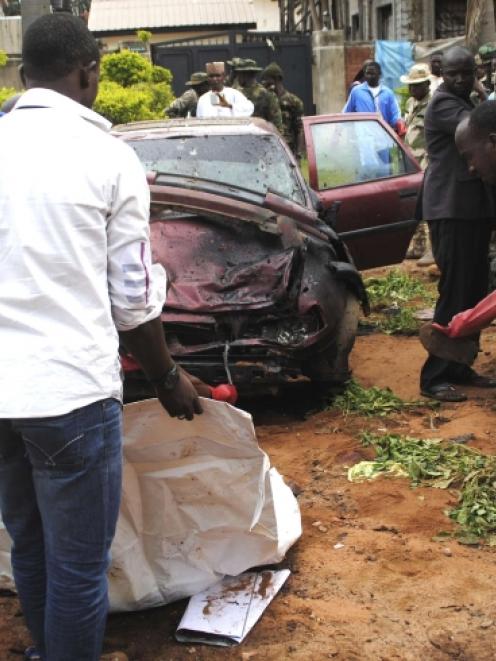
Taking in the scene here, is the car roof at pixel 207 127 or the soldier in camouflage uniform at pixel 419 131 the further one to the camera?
the soldier in camouflage uniform at pixel 419 131

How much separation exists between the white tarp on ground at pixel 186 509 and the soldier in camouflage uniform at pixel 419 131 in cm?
712

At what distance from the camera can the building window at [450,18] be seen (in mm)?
21984

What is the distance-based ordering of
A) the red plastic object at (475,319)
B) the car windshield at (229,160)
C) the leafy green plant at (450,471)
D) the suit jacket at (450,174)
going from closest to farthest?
the leafy green plant at (450,471), the red plastic object at (475,319), the suit jacket at (450,174), the car windshield at (229,160)

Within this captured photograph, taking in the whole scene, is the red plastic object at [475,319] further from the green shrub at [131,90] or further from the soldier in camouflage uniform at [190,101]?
the green shrub at [131,90]

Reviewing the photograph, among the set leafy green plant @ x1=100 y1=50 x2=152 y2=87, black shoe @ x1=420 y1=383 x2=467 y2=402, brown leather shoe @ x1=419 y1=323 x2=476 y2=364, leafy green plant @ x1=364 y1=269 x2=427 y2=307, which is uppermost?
leafy green plant @ x1=100 y1=50 x2=152 y2=87

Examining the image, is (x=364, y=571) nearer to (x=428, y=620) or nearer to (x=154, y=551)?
(x=428, y=620)

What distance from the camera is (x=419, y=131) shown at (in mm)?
10328

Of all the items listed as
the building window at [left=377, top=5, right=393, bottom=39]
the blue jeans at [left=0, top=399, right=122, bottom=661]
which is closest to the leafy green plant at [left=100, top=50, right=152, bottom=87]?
the building window at [left=377, top=5, right=393, bottom=39]

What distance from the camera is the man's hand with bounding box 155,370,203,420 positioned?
9.14 feet

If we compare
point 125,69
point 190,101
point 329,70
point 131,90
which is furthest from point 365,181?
point 329,70

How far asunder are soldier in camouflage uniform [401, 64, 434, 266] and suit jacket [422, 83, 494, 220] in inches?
174

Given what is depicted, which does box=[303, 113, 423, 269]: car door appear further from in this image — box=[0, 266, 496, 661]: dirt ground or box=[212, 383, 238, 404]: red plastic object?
box=[212, 383, 238, 404]: red plastic object

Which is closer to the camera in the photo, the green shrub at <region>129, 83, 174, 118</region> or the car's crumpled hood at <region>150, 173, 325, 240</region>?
the car's crumpled hood at <region>150, 173, 325, 240</region>

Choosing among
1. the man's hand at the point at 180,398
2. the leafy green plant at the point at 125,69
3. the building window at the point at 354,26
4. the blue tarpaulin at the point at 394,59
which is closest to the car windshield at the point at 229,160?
the man's hand at the point at 180,398
